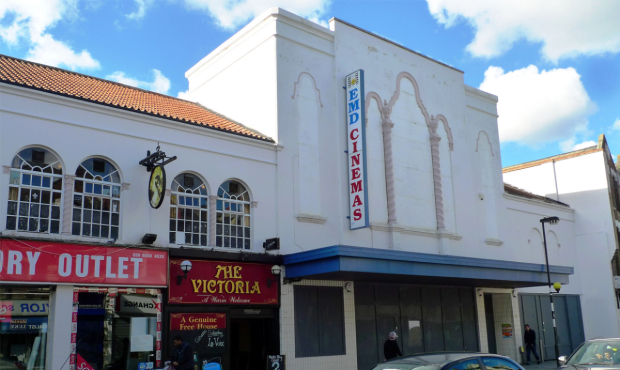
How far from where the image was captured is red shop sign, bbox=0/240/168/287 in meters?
12.4

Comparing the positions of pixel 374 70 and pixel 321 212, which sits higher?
pixel 374 70

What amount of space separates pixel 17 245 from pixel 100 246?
1.77 meters

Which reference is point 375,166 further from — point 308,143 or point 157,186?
point 157,186

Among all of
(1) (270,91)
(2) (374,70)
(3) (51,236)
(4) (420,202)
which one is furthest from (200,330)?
(2) (374,70)

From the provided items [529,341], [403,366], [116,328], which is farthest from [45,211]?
[529,341]

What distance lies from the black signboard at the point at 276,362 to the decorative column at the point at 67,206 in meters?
5.93

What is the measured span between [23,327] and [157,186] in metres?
4.24

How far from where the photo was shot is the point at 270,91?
1873cm

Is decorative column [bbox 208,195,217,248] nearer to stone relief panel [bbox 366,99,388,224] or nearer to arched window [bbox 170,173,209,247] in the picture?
arched window [bbox 170,173,209,247]

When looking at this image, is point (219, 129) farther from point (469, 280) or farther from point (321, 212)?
point (469, 280)

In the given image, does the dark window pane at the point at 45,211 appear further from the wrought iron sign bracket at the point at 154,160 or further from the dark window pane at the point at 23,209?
the wrought iron sign bracket at the point at 154,160

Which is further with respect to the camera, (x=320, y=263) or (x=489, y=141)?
(x=489, y=141)

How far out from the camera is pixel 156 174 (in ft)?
47.0

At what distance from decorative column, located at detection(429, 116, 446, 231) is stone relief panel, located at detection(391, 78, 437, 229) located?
14cm
